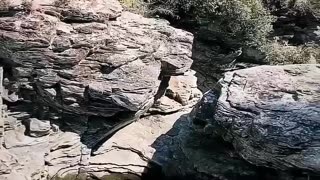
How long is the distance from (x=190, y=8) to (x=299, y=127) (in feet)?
21.2

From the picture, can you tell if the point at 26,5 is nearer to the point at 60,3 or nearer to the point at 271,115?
the point at 60,3

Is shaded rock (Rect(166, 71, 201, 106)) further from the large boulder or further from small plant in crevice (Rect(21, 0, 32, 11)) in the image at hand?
small plant in crevice (Rect(21, 0, 32, 11))

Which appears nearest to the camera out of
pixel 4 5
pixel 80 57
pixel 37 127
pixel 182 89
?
pixel 4 5

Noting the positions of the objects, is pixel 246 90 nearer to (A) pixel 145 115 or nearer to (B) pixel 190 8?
(A) pixel 145 115

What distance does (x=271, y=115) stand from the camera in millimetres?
9609

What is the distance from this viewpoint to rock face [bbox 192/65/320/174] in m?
9.27

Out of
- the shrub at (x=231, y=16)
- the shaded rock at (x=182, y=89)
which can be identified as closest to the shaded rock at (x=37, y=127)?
the shaded rock at (x=182, y=89)

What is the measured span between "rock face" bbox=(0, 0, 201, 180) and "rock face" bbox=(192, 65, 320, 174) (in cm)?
193

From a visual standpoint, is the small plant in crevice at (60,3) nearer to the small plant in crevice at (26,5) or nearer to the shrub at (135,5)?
the small plant in crevice at (26,5)

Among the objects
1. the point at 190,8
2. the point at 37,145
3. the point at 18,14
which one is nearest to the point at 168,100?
the point at 190,8

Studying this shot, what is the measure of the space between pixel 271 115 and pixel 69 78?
459 cm

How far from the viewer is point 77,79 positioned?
10.8 m

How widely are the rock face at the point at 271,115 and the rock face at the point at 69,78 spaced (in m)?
1.93

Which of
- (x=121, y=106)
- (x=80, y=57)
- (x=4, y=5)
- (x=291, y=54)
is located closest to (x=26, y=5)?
(x=4, y=5)
